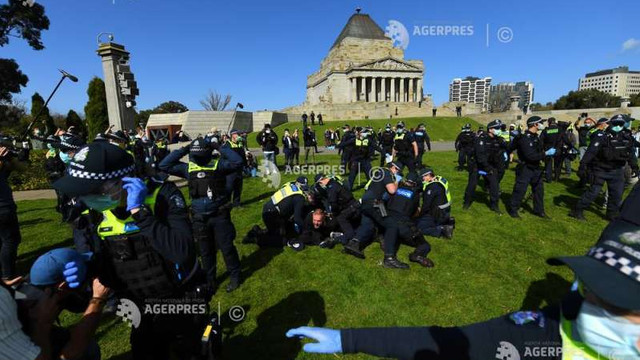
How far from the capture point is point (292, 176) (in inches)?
535

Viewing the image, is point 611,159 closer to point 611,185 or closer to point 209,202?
point 611,185

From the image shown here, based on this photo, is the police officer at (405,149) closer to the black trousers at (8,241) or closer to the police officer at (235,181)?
the police officer at (235,181)

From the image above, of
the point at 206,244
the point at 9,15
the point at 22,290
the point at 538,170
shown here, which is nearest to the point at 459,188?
the point at 538,170

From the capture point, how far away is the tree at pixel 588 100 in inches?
2537

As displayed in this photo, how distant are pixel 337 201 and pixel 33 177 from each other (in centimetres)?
1508

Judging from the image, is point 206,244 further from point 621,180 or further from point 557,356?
point 621,180

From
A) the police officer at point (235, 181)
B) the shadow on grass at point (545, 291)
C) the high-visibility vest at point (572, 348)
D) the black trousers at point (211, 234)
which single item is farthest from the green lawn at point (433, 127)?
the high-visibility vest at point (572, 348)

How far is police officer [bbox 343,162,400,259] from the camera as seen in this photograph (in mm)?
5736

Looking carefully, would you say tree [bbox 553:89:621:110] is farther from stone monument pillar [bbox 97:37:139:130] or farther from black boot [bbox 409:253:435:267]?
stone monument pillar [bbox 97:37:139:130]

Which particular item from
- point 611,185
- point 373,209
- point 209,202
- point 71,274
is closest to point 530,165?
point 611,185

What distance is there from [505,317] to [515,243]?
5.95m

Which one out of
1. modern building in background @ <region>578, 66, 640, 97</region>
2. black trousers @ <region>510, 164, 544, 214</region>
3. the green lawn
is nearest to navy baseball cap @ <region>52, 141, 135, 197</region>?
black trousers @ <region>510, 164, 544, 214</region>

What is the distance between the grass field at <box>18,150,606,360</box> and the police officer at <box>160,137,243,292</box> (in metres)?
0.62

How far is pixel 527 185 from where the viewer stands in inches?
301
